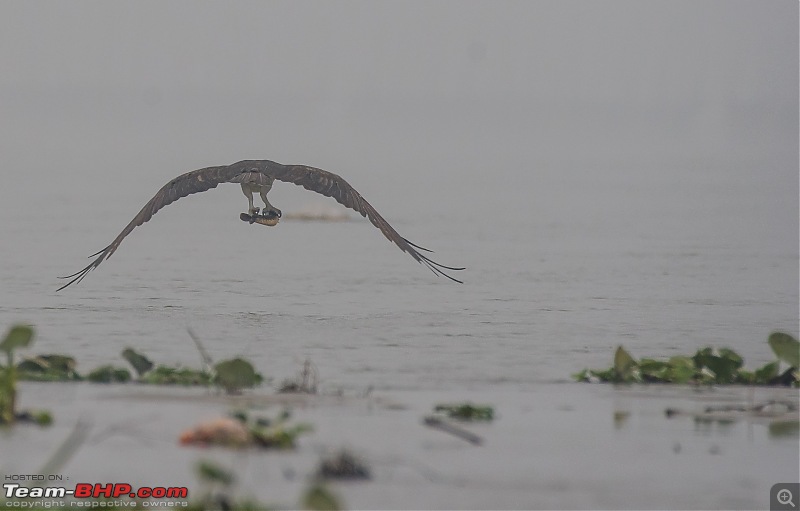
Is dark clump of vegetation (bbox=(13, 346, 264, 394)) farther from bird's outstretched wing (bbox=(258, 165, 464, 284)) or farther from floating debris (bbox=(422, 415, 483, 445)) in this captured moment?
bird's outstretched wing (bbox=(258, 165, 464, 284))

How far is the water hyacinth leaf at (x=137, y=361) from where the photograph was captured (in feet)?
31.8

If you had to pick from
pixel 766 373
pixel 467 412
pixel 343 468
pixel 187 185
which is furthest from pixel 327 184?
pixel 343 468

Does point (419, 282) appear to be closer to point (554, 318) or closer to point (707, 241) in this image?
point (554, 318)

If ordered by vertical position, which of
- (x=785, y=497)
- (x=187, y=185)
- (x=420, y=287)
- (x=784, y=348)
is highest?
(x=187, y=185)

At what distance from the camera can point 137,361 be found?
382 inches

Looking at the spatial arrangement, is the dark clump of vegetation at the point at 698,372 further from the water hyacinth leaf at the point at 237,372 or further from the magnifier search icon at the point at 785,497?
the magnifier search icon at the point at 785,497

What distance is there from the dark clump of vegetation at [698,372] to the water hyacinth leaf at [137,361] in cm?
255

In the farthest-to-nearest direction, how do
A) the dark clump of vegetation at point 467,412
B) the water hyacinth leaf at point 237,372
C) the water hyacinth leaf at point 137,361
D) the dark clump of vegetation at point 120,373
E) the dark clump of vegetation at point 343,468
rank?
the water hyacinth leaf at point 137,361 < the dark clump of vegetation at point 120,373 < the water hyacinth leaf at point 237,372 < the dark clump of vegetation at point 467,412 < the dark clump of vegetation at point 343,468

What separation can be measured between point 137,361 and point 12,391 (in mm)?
1448

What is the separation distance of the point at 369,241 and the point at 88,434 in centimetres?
967

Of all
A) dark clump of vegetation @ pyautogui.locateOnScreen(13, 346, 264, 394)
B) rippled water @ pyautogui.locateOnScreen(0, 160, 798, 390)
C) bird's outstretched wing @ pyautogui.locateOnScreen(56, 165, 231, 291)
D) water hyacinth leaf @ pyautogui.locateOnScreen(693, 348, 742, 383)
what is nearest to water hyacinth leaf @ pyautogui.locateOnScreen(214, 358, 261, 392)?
dark clump of vegetation @ pyautogui.locateOnScreen(13, 346, 264, 394)

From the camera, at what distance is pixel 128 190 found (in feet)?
74.8

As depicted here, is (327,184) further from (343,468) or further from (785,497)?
(785,497)

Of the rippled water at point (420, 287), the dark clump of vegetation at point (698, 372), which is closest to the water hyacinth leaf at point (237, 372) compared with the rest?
the rippled water at point (420, 287)
